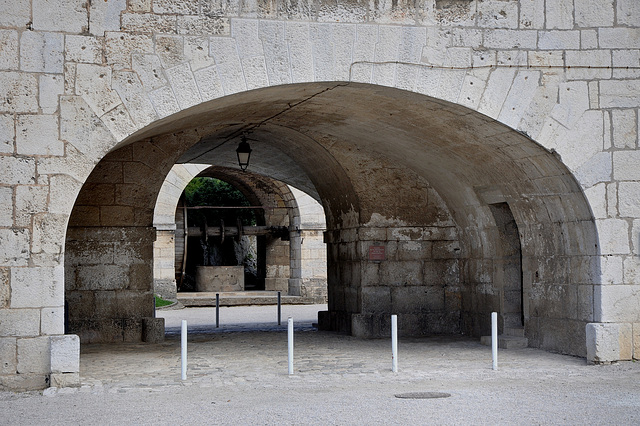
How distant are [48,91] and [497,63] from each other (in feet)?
13.1

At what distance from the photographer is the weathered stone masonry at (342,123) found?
261 inches

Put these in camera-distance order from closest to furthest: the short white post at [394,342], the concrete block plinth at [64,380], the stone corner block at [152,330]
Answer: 1. the concrete block plinth at [64,380]
2. the short white post at [394,342]
3. the stone corner block at [152,330]

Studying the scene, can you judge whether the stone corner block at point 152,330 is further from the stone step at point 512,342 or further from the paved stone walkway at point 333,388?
the stone step at point 512,342

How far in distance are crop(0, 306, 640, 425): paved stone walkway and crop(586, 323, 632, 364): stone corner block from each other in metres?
0.10

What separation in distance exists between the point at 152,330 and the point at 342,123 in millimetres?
3554

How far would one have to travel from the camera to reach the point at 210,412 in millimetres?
5613

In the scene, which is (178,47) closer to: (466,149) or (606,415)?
(466,149)

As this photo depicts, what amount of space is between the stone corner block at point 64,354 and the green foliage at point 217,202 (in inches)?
773

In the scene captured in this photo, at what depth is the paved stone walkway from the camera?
5449 mm

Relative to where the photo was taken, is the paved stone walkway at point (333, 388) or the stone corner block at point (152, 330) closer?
the paved stone walkway at point (333, 388)

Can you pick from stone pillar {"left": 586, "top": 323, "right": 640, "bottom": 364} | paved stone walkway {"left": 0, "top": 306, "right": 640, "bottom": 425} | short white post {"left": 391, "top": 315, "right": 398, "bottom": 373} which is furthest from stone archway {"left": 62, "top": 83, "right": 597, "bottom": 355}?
short white post {"left": 391, "top": 315, "right": 398, "bottom": 373}

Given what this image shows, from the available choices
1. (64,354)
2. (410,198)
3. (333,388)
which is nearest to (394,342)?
(333,388)

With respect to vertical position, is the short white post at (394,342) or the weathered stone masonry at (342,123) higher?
the weathered stone masonry at (342,123)

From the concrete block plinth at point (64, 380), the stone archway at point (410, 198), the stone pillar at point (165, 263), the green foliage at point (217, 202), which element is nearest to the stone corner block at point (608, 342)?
the stone archway at point (410, 198)
